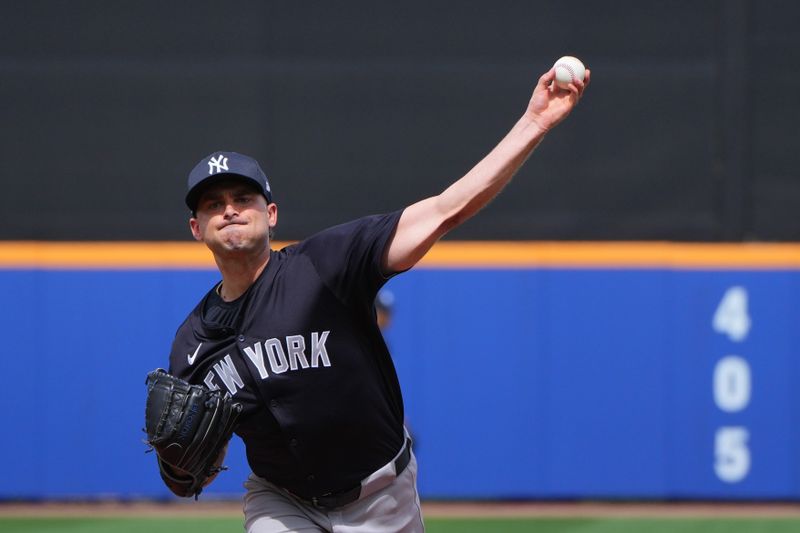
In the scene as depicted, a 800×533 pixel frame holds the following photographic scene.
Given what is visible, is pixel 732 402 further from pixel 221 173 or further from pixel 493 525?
pixel 221 173

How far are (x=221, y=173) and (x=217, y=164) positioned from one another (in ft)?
0.14

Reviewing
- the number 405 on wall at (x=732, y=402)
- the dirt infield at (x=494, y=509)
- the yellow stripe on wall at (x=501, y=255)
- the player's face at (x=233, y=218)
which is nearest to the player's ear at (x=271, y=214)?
the player's face at (x=233, y=218)

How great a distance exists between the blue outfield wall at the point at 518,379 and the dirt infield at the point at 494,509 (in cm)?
7

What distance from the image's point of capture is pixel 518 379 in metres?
6.71

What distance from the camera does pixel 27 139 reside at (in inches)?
268

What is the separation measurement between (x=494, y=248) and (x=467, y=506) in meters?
1.45

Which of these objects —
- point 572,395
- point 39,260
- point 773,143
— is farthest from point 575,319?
point 39,260

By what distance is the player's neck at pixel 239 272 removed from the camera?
3160mm

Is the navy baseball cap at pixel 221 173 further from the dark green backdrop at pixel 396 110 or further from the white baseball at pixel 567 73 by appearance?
the dark green backdrop at pixel 396 110

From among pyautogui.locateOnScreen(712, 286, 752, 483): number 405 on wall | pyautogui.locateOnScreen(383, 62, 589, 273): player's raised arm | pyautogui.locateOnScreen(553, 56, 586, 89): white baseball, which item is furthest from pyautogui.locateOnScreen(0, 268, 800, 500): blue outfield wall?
pyautogui.locateOnScreen(553, 56, 586, 89): white baseball

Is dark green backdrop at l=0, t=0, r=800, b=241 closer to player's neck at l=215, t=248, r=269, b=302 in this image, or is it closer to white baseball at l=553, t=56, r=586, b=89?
player's neck at l=215, t=248, r=269, b=302

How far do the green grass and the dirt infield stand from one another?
0.13 metres

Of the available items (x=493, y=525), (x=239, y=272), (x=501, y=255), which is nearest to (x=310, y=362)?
(x=239, y=272)

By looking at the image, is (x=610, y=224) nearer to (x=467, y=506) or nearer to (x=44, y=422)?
(x=467, y=506)
